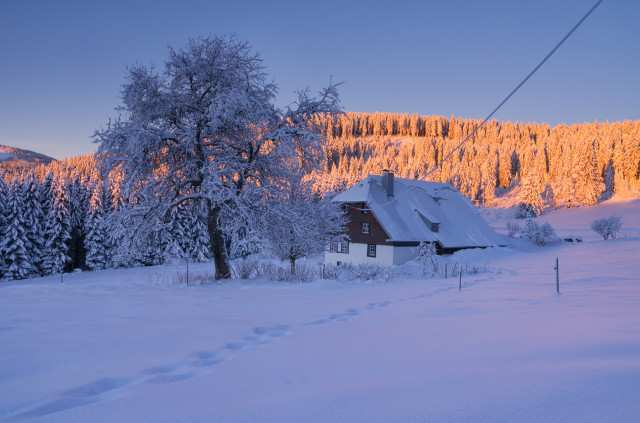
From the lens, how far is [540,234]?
47031 millimetres

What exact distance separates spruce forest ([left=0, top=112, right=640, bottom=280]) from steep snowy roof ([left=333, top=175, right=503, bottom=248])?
582cm

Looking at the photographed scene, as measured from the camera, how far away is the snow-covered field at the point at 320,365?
101 inches

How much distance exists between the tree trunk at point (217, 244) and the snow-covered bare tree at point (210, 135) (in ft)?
0.14

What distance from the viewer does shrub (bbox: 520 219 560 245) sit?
1839 inches

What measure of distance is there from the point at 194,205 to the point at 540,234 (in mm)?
45238

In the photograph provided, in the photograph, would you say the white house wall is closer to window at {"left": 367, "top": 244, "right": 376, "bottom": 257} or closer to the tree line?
window at {"left": 367, "top": 244, "right": 376, "bottom": 257}

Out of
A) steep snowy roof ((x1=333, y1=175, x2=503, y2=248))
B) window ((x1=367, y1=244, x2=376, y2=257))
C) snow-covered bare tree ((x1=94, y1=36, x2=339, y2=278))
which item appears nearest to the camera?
snow-covered bare tree ((x1=94, y1=36, x2=339, y2=278))

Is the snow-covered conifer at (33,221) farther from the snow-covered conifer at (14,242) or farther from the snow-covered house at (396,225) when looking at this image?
the snow-covered house at (396,225)

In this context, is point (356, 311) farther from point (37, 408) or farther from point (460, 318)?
point (37, 408)

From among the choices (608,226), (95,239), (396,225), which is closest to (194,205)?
(396,225)

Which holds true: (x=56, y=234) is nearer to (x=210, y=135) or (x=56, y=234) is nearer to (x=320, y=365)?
(x=210, y=135)

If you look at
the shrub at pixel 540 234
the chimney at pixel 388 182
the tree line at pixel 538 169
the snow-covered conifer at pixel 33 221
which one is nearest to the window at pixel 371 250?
the chimney at pixel 388 182

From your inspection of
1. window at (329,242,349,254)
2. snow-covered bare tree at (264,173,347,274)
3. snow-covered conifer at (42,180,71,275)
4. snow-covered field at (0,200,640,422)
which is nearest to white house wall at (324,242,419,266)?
window at (329,242,349,254)

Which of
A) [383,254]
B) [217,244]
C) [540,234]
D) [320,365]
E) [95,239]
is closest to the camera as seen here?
[320,365]
